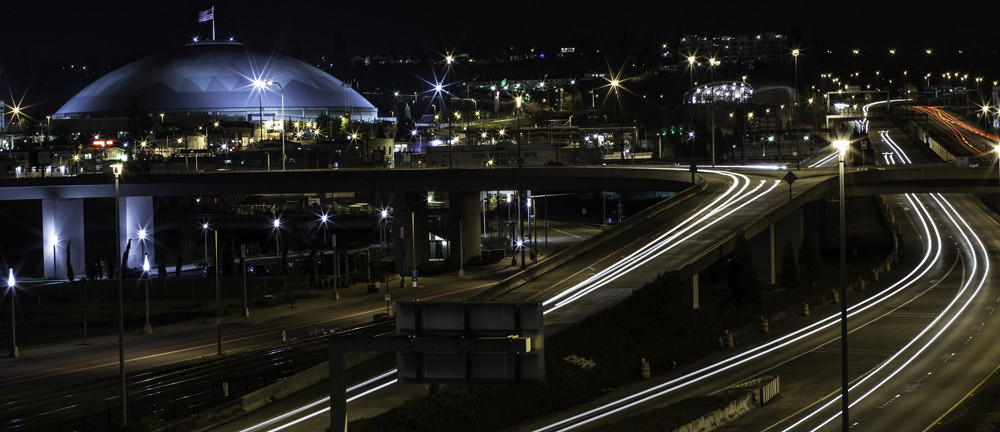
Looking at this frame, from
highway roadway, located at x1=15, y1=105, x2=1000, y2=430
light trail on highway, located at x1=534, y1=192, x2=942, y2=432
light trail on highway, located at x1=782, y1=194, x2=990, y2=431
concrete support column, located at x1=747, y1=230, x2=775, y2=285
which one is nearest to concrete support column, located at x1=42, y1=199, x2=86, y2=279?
highway roadway, located at x1=15, y1=105, x2=1000, y2=430

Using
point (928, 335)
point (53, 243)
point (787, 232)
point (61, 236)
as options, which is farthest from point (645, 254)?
point (61, 236)

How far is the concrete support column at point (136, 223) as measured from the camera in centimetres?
10338

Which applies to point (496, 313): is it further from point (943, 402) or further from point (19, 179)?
point (19, 179)

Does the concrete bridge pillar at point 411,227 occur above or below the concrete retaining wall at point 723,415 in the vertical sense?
above

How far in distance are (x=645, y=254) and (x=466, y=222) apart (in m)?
36.7

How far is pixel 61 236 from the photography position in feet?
331

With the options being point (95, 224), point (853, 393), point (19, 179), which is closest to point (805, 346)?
point (853, 393)

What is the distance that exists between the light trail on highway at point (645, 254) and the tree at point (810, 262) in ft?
13.4

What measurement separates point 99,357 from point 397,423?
83.4ft

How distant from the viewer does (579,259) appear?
58.2 metres

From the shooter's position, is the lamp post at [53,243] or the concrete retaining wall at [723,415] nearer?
the concrete retaining wall at [723,415]

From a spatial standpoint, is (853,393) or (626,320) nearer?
(853,393)

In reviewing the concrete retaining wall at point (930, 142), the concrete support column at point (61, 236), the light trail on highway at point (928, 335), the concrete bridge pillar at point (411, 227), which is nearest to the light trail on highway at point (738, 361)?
the light trail on highway at point (928, 335)

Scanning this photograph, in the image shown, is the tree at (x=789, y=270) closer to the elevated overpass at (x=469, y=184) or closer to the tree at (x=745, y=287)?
the elevated overpass at (x=469, y=184)
